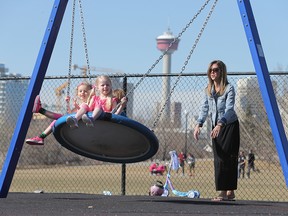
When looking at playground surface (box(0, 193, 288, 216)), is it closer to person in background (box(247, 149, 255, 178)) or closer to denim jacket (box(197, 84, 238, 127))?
denim jacket (box(197, 84, 238, 127))

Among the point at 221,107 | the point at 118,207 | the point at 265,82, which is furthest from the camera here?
the point at 221,107

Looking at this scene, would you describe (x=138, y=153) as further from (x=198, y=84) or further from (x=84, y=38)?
(x=198, y=84)

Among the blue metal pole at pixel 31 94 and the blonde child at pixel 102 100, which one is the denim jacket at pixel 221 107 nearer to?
the blonde child at pixel 102 100

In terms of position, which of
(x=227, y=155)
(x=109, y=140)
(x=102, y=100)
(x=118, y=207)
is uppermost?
(x=102, y=100)

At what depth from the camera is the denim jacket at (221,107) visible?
26.3 ft

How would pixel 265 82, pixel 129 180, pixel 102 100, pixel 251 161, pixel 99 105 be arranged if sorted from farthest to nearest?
1. pixel 251 161
2. pixel 129 180
3. pixel 102 100
4. pixel 99 105
5. pixel 265 82

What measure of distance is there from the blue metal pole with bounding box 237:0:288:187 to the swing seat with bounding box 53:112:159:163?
122 centimetres

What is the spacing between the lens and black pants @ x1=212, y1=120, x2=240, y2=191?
8.15m

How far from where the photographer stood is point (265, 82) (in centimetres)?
743

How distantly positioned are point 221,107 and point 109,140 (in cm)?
125

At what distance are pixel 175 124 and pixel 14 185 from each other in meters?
4.99

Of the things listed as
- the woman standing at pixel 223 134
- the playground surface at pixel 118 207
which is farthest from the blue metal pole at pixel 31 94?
the woman standing at pixel 223 134

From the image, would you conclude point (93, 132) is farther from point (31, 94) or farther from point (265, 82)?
point (265, 82)

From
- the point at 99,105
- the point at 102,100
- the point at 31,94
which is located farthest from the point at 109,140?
the point at 31,94
